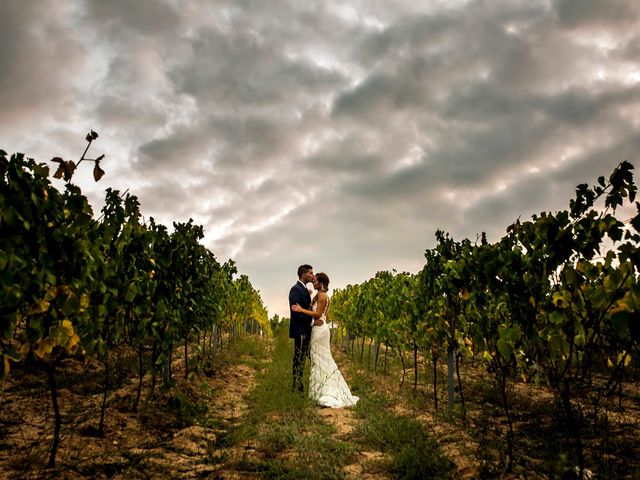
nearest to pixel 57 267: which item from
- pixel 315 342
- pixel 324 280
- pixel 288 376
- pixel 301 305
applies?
pixel 301 305

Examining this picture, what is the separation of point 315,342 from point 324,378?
26.2 inches

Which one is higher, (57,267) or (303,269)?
(303,269)

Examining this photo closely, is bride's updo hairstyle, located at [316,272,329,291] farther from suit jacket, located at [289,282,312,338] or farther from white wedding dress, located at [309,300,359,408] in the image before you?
white wedding dress, located at [309,300,359,408]

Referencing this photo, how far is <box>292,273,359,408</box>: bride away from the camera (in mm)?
7109

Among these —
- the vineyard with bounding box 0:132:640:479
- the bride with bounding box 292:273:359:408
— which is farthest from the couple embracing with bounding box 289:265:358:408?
the vineyard with bounding box 0:132:640:479

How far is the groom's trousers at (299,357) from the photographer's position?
23.5 ft

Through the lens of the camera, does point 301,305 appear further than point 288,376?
No

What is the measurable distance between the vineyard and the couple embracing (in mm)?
568

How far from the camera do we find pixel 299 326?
7504 mm

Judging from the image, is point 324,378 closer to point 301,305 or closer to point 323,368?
point 323,368

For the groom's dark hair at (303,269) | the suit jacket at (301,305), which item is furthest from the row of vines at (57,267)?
the groom's dark hair at (303,269)

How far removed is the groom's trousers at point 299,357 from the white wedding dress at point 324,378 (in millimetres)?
133

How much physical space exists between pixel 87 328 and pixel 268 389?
3971mm

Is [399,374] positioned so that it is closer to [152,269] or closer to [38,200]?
[152,269]
